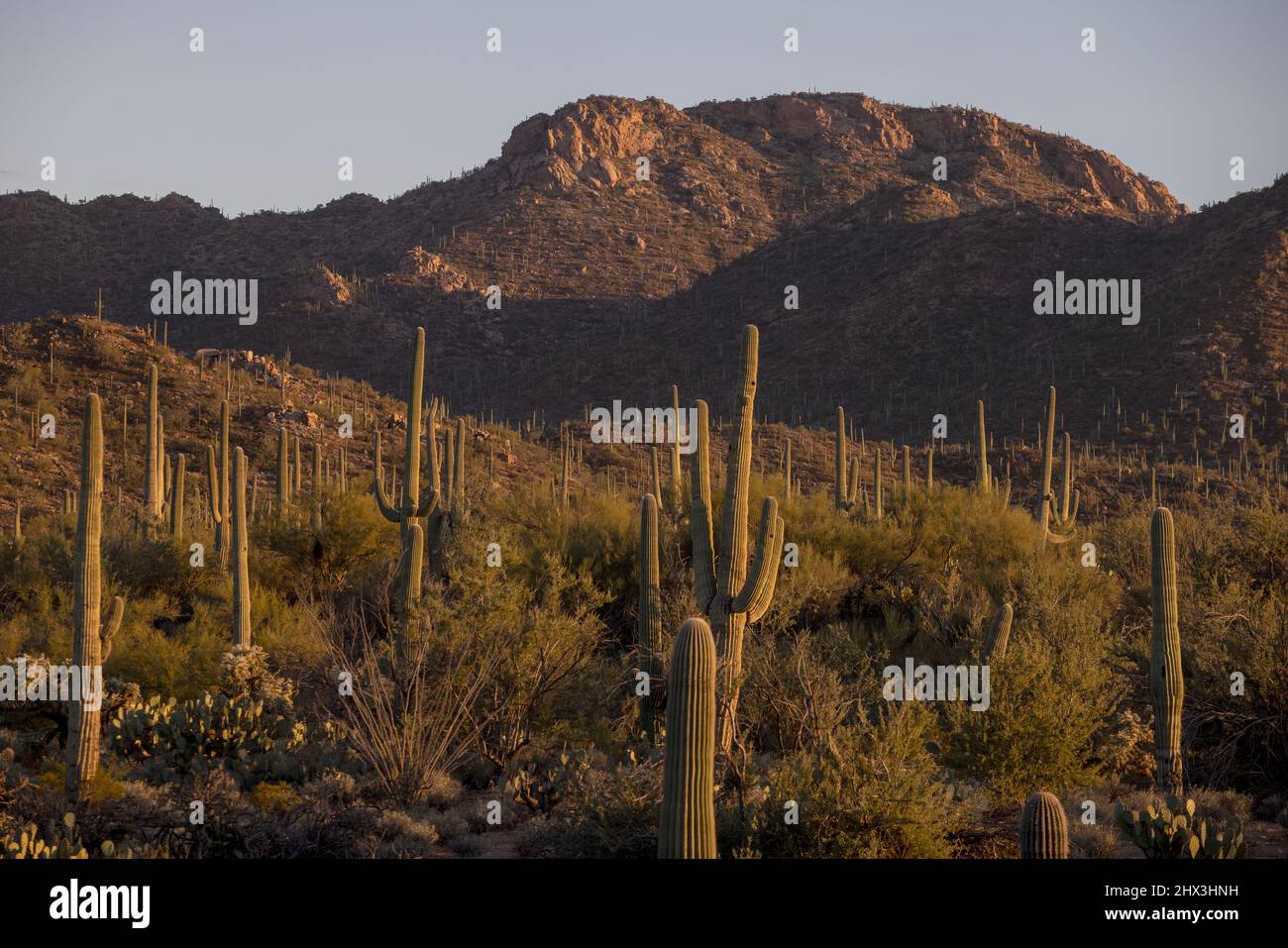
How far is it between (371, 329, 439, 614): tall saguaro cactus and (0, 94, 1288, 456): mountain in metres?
28.2

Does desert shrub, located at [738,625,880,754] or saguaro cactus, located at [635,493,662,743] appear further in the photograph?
saguaro cactus, located at [635,493,662,743]

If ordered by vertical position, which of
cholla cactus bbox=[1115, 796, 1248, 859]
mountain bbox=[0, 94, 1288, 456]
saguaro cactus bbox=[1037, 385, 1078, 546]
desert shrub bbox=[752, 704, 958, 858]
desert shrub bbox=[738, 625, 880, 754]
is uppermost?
mountain bbox=[0, 94, 1288, 456]

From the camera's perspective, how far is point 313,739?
37.4 feet

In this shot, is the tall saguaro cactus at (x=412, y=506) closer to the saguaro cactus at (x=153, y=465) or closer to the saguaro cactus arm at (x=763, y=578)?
the saguaro cactus arm at (x=763, y=578)

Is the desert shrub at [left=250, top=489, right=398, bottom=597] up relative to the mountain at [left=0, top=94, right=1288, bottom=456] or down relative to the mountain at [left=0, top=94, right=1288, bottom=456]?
down

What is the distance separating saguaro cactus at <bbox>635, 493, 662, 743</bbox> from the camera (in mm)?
11758

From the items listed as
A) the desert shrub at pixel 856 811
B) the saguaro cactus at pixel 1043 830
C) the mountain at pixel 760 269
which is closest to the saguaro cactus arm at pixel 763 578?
the desert shrub at pixel 856 811

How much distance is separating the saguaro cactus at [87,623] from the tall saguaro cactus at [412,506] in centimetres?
298

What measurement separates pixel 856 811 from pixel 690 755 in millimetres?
1939

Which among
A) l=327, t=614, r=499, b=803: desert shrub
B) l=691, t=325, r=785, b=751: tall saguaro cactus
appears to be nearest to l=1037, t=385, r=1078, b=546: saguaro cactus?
l=691, t=325, r=785, b=751: tall saguaro cactus

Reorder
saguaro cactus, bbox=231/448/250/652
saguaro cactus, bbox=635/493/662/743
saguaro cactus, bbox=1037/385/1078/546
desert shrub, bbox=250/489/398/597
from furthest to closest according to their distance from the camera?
saguaro cactus, bbox=1037/385/1078/546 < desert shrub, bbox=250/489/398/597 < saguaro cactus, bbox=231/448/250/652 < saguaro cactus, bbox=635/493/662/743

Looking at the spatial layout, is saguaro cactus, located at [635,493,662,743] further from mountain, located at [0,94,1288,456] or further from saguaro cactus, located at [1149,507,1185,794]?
mountain, located at [0,94,1288,456]
